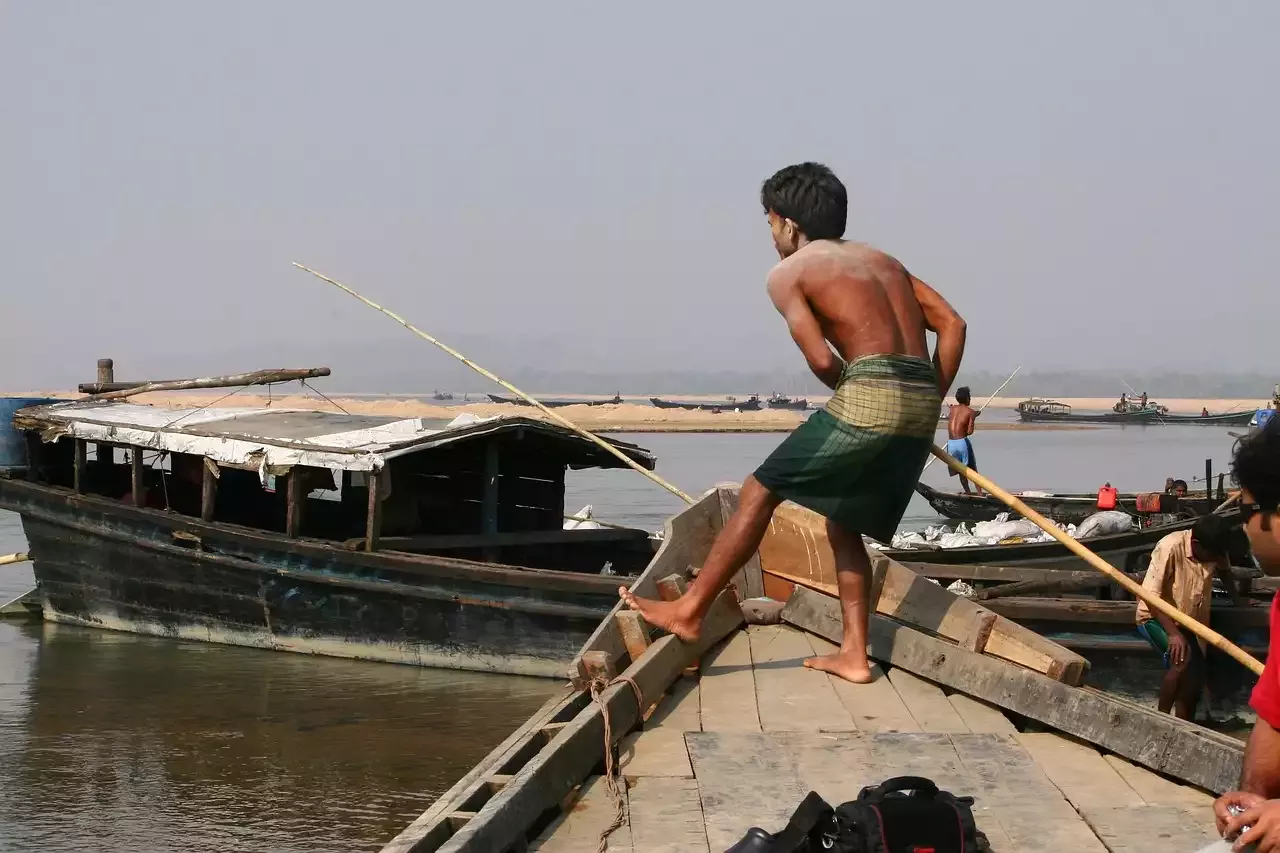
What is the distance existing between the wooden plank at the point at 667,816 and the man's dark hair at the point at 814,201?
201 cm

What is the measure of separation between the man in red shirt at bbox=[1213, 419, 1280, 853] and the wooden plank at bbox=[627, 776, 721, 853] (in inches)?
44.8

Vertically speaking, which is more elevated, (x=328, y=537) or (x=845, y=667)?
(x=845, y=667)

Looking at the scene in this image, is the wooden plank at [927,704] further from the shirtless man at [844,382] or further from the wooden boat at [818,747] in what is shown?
the shirtless man at [844,382]

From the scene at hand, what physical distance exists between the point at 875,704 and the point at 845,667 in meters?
0.32

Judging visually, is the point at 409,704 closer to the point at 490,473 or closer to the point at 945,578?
the point at 490,473

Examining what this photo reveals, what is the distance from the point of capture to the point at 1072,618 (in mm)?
8250

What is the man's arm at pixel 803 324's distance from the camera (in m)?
4.27

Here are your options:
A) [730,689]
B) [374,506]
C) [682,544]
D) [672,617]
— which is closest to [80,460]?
[374,506]

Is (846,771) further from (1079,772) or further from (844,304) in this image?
(844,304)

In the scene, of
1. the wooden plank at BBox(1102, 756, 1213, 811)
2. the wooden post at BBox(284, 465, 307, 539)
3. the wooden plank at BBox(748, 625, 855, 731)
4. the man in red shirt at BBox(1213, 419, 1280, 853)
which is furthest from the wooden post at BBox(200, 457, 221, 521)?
the man in red shirt at BBox(1213, 419, 1280, 853)

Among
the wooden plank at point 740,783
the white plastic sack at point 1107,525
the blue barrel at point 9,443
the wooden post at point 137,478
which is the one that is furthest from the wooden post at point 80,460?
the wooden plank at point 740,783

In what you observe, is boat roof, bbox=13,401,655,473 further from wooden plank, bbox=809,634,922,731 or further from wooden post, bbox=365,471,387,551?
wooden plank, bbox=809,634,922,731

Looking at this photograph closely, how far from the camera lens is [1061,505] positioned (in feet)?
50.1

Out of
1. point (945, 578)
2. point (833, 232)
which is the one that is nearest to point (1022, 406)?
point (945, 578)
